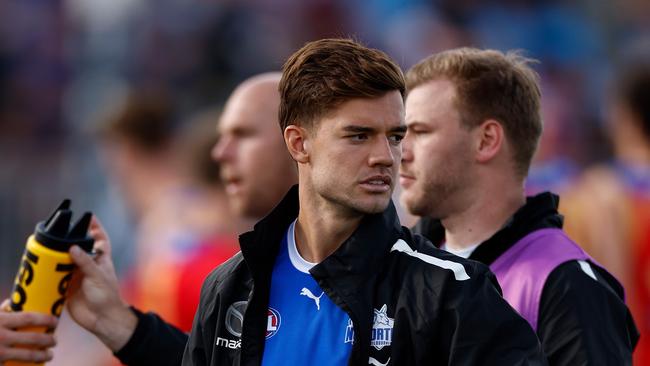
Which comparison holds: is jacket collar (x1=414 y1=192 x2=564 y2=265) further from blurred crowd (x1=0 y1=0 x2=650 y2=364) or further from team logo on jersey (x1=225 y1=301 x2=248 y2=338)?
blurred crowd (x1=0 y1=0 x2=650 y2=364)

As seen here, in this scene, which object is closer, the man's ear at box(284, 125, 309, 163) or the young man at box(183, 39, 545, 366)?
the young man at box(183, 39, 545, 366)

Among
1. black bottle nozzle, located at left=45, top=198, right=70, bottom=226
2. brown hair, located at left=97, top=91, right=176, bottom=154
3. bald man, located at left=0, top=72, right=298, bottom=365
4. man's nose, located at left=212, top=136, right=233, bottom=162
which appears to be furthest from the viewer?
brown hair, located at left=97, top=91, right=176, bottom=154

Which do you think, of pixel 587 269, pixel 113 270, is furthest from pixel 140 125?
pixel 587 269

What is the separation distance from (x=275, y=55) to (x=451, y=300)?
10678mm

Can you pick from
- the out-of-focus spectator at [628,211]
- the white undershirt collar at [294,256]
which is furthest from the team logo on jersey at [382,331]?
the out-of-focus spectator at [628,211]

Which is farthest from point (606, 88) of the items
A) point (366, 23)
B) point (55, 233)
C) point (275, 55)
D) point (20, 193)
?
point (55, 233)

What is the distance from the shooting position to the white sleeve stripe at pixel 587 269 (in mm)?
4160

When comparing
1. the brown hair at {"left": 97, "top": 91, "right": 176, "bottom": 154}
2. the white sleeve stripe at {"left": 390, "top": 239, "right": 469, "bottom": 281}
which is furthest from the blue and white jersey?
the brown hair at {"left": 97, "top": 91, "right": 176, "bottom": 154}

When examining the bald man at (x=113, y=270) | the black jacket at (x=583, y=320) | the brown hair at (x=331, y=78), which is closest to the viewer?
the brown hair at (x=331, y=78)

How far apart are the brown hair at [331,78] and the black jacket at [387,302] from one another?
34cm

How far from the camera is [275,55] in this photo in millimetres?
13797

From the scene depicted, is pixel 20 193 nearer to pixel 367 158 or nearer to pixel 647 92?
pixel 647 92

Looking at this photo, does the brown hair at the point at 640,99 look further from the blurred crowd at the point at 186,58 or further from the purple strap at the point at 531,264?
the blurred crowd at the point at 186,58

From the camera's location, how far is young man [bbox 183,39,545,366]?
3.29 m
